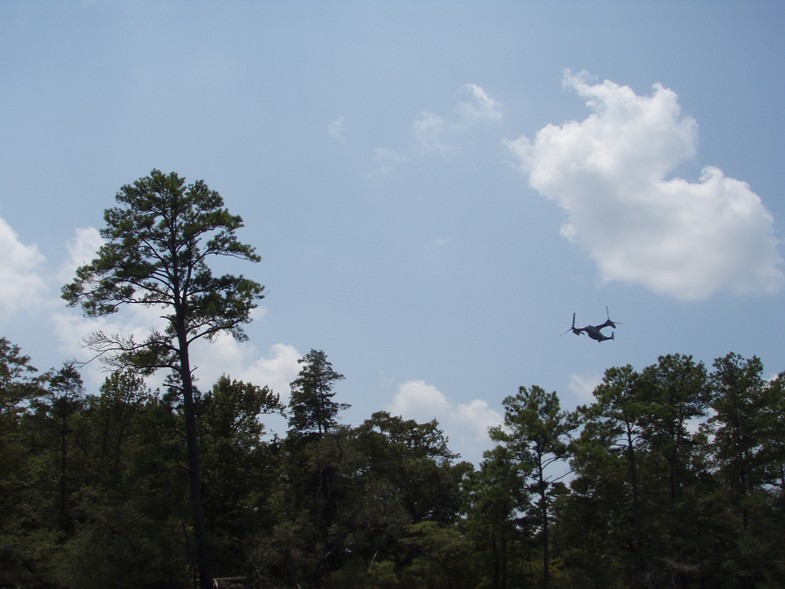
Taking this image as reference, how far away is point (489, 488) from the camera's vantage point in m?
31.8

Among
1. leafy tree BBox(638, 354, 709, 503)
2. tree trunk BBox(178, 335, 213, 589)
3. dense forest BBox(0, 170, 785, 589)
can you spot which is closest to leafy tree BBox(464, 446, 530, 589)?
dense forest BBox(0, 170, 785, 589)

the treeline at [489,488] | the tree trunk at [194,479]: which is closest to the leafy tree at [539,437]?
the treeline at [489,488]

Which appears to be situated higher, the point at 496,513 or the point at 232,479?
the point at 232,479

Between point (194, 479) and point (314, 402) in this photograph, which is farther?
point (314, 402)

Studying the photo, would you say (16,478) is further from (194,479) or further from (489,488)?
(489,488)

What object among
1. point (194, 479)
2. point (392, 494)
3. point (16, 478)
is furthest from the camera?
point (392, 494)

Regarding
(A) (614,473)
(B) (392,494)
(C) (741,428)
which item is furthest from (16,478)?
(C) (741,428)

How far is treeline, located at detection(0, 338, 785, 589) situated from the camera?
2984 centimetres

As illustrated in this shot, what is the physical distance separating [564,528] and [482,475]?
18.0 ft

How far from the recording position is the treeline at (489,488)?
2984cm

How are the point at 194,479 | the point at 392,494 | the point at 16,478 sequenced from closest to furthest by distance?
the point at 194,479 → the point at 16,478 → the point at 392,494

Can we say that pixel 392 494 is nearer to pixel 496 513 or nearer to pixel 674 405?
pixel 496 513

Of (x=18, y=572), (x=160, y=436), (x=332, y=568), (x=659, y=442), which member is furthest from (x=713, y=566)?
(x=18, y=572)

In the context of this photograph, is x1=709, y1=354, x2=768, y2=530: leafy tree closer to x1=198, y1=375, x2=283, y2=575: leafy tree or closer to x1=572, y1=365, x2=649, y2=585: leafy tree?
x1=572, y1=365, x2=649, y2=585: leafy tree
